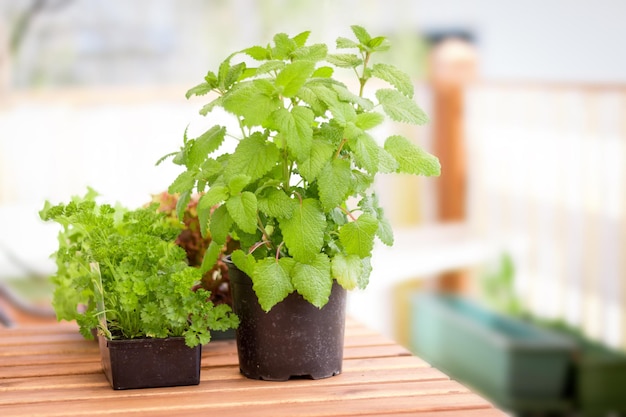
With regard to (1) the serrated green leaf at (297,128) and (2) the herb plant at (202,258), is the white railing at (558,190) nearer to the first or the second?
(2) the herb plant at (202,258)

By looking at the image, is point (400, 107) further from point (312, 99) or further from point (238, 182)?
point (238, 182)

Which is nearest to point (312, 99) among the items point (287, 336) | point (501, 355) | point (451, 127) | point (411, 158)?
point (411, 158)

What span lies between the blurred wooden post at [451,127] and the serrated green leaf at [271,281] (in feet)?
13.6

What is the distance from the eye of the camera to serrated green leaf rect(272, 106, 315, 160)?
109 centimetres

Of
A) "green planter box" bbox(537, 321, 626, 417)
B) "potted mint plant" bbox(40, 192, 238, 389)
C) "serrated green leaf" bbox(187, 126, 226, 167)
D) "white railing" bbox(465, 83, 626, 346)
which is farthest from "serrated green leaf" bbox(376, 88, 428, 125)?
"white railing" bbox(465, 83, 626, 346)

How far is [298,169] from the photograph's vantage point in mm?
1121

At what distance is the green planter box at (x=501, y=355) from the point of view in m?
3.71

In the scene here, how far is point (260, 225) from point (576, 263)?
11.7 ft

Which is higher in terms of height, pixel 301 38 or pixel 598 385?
pixel 301 38

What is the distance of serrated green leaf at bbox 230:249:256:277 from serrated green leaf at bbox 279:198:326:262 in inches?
2.1

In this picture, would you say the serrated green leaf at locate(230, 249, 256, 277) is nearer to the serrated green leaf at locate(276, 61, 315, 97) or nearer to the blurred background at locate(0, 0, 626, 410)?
the serrated green leaf at locate(276, 61, 315, 97)

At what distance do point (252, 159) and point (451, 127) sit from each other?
4174 mm

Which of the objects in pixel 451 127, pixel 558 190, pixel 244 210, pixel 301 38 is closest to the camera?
pixel 244 210

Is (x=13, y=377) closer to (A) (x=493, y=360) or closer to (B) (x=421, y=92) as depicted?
(A) (x=493, y=360)
